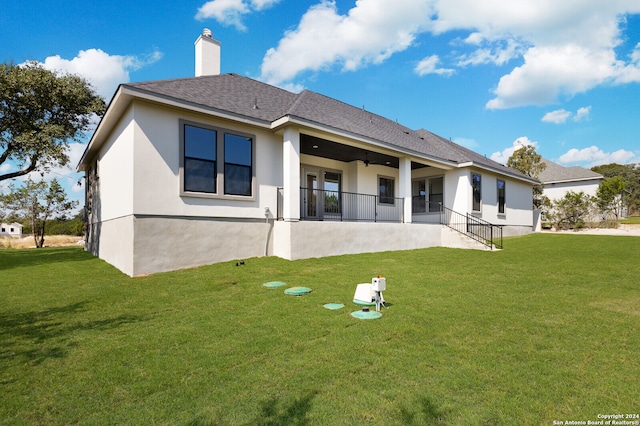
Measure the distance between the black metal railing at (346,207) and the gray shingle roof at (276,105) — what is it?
282 centimetres

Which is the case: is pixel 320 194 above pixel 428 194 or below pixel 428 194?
below

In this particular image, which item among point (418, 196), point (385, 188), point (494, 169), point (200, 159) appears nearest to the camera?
point (200, 159)

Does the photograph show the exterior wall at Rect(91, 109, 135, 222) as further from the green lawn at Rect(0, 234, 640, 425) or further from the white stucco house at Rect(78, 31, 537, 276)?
the green lawn at Rect(0, 234, 640, 425)

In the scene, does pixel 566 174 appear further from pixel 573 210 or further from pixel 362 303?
pixel 362 303

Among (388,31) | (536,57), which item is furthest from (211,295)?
(536,57)

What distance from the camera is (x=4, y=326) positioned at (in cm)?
454

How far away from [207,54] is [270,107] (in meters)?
4.05

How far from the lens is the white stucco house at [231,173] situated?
8.30m

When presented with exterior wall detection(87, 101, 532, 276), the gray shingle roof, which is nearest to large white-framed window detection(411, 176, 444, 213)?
the gray shingle roof

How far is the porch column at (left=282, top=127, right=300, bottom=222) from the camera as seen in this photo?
391 inches

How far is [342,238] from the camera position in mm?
11008

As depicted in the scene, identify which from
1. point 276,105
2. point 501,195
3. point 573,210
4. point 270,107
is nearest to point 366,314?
point 270,107

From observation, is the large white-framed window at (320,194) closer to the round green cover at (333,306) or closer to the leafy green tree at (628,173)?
the round green cover at (333,306)

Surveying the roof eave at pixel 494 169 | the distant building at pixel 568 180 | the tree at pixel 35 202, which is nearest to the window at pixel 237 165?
the roof eave at pixel 494 169
